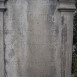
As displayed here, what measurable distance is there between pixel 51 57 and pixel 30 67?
0.61 meters

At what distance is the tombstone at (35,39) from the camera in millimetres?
4043

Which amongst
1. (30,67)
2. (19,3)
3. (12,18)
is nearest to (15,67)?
(30,67)

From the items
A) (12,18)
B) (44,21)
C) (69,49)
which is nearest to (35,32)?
(44,21)

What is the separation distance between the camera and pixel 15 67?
4184mm

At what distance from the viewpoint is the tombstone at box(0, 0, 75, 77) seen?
404cm

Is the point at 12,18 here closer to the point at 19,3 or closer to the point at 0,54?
the point at 19,3

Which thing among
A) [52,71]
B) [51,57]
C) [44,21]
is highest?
[44,21]

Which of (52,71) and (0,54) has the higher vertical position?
(0,54)

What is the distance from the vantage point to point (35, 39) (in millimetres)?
4133

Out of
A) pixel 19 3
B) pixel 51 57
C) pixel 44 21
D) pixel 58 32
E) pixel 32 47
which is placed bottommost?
pixel 51 57

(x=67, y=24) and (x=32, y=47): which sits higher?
(x=67, y=24)

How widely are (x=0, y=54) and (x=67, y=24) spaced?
1893 mm

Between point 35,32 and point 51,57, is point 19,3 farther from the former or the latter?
point 51,57

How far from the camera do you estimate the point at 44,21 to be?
13.4ft
